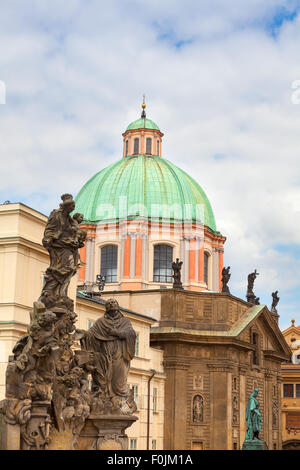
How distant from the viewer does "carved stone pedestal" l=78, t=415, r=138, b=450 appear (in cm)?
1491

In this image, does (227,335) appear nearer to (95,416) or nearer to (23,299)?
(23,299)

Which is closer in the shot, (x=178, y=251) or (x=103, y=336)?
(x=103, y=336)

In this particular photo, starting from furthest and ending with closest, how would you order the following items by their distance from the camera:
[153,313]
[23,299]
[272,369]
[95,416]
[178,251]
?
[272,369] → [178,251] → [153,313] → [23,299] → [95,416]

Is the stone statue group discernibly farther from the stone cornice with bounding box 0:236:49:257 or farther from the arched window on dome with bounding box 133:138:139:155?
the arched window on dome with bounding box 133:138:139:155

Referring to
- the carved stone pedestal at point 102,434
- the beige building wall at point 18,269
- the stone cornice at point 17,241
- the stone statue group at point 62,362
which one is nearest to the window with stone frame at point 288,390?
the beige building wall at point 18,269

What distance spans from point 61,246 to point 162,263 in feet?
153

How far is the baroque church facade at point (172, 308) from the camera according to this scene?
173 feet

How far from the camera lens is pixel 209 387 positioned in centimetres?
5588

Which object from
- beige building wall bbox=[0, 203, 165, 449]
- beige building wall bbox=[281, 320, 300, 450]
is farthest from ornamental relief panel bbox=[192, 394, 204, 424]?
beige building wall bbox=[281, 320, 300, 450]

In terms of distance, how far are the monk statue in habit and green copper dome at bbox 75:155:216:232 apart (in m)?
46.3

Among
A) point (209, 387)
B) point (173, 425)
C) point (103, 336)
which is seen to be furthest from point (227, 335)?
point (103, 336)

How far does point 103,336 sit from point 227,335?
A: 41573 millimetres
